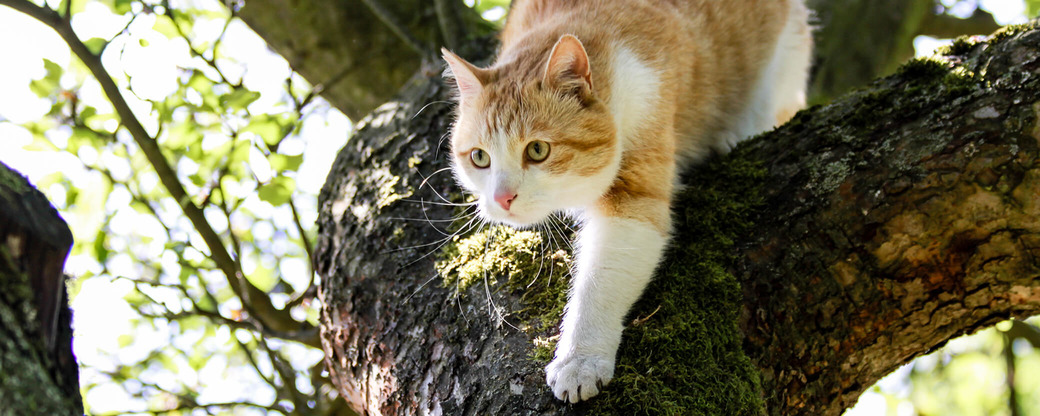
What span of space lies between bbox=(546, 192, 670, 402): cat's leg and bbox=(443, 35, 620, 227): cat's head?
154mm

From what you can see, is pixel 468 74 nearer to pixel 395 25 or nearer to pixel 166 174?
pixel 395 25

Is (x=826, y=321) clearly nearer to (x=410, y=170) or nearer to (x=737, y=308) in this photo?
(x=737, y=308)

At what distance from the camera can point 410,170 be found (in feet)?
9.75

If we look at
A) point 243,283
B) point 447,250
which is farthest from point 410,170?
point 243,283

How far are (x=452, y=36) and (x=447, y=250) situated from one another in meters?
1.92

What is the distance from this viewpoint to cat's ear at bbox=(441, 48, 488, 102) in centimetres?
251

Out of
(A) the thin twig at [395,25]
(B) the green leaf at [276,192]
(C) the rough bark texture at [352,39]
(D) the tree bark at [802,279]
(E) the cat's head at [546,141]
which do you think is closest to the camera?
(D) the tree bark at [802,279]

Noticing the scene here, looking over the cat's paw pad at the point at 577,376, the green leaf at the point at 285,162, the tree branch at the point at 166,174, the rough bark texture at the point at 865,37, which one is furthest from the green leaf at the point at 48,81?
the rough bark texture at the point at 865,37

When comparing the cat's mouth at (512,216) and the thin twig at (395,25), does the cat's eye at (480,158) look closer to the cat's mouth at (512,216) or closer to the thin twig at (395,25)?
the cat's mouth at (512,216)

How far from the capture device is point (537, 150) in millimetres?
2375

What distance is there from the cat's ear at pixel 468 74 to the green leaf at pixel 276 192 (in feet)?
4.19

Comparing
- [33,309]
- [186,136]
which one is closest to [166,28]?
[186,136]

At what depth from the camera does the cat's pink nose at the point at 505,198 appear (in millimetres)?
2273

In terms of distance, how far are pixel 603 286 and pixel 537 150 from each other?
1.80ft
